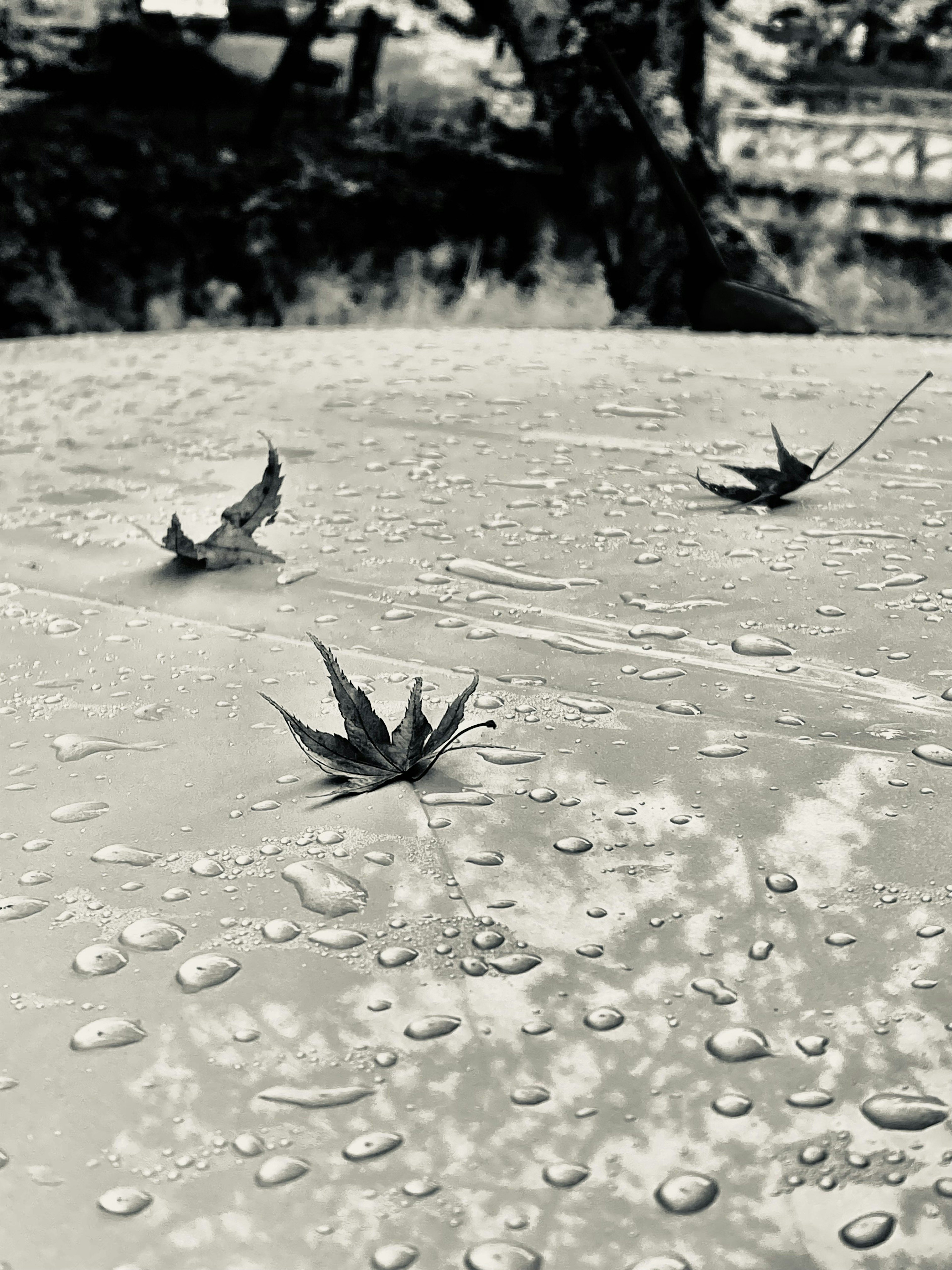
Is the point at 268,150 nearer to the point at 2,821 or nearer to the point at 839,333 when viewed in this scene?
the point at 839,333

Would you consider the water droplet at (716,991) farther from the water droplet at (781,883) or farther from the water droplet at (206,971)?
the water droplet at (206,971)

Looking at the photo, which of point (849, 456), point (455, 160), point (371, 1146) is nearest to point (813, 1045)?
point (371, 1146)

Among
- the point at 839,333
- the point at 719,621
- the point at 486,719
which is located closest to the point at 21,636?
the point at 486,719

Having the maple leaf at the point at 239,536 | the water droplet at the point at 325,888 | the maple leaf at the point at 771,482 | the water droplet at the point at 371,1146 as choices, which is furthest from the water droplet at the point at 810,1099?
the maple leaf at the point at 771,482

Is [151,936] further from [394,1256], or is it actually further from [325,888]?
[394,1256]

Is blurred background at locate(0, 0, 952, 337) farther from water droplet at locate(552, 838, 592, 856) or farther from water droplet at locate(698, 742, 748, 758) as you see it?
water droplet at locate(552, 838, 592, 856)
